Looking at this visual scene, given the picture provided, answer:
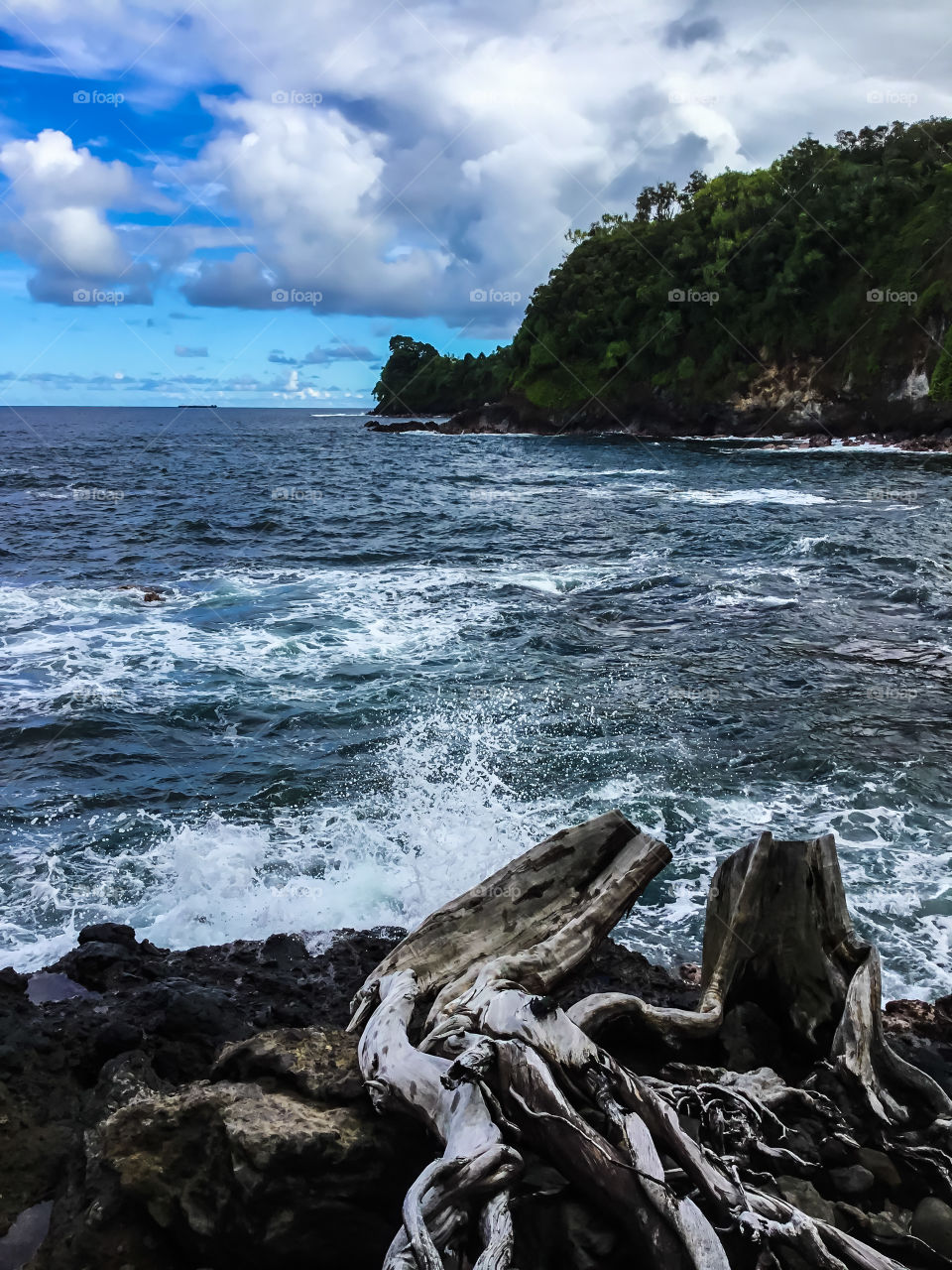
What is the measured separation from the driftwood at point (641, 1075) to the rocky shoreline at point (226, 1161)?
119 mm

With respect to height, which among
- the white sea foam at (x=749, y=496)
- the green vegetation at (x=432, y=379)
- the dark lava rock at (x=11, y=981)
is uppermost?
the green vegetation at (x=432, y=379)

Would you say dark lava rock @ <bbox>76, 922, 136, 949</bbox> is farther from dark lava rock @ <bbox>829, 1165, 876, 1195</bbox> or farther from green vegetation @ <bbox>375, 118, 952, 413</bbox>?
green vegetation @ <bbox>375, 118, 952, 413</bbox>

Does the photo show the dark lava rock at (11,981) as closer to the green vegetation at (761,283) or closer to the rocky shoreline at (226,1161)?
the rocky shoreline at (226,1161)

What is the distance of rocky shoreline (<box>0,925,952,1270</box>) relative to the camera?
2.96 meters

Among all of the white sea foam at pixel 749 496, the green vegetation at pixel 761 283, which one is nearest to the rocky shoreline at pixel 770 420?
the green vegetation at pixel 761 283

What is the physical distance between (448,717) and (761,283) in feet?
214

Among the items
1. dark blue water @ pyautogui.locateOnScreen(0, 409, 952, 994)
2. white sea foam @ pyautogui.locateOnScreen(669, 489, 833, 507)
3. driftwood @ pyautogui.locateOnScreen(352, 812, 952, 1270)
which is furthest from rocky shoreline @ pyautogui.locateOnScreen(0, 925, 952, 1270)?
white sea foam @ pyautogui.locateOnScreen(669, 489, 833, 507)

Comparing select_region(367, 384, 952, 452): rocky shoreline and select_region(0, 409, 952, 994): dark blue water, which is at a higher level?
select_region(367, 384, 952, 452): rocky shoreline

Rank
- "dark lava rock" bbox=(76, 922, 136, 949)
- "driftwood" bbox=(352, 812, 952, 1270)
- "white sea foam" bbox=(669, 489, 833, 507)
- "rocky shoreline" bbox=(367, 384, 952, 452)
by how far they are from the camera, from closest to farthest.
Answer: "driftwood" bbox=(352, 812, 952, 1270), "dark lava rock" bbox=(76, 922, 136, 949), "white sea foam" bbox=(669, 489, 833, 507), "rocky shoreline" bbox=(367, 384, 952, 452)

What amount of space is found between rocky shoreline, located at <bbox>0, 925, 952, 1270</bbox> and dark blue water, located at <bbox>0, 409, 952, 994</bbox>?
6.47ft

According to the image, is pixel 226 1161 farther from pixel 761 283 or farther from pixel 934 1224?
pixel 761 283

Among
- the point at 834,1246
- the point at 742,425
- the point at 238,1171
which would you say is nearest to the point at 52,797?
the point at 238,1171

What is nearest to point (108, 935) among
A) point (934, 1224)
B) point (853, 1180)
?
point (853, 1180)

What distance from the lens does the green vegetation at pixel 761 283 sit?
53781mm
